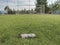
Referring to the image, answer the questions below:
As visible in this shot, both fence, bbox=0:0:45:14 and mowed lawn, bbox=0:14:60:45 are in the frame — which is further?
fence, bbox=0:0:45:14

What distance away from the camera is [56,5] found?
119ft

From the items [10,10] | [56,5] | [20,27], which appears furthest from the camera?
[56,5]

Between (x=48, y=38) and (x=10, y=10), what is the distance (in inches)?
677

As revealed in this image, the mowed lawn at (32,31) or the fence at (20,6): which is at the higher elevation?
the fence at (20,6)

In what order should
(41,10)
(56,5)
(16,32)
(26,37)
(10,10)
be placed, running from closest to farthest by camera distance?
(26,37) < (16,32) < (10,10) < (41,10) < (56,5)

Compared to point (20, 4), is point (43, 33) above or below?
below

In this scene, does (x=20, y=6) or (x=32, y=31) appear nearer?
(x=32, y=31)

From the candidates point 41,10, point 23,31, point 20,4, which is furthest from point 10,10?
point 23,31

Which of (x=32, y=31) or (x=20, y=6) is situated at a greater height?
(x=20, y=6)

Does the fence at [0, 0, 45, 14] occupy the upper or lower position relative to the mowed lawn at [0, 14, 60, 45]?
upper

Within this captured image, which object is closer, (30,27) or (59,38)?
(59,38)

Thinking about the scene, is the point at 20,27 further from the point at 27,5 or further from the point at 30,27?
the point at 27,5

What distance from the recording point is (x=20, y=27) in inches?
395

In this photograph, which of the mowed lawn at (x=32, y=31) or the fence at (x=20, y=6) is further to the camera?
the fence at (x=20, y=6)
